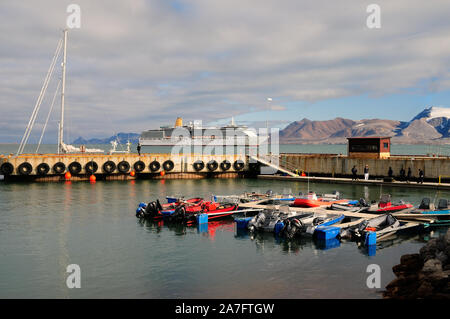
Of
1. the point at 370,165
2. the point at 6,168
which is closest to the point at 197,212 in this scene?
the point at 370,165

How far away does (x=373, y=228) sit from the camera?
26.6 metres

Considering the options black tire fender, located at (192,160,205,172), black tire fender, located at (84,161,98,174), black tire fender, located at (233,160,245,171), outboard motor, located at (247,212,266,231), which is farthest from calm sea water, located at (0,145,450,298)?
black tire fender, located at (233,160,245,171)

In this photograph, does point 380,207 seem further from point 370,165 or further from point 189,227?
point 370,165

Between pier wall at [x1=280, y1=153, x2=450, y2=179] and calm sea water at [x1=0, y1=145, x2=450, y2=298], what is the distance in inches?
1105

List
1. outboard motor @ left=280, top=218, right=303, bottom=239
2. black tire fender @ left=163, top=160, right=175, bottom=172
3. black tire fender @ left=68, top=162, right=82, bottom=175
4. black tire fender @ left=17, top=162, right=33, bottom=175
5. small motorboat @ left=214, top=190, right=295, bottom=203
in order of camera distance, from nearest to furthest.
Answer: outboard motor @ left=280, top=218, right=303, bottom=239 < small motorboat @ left=214, top=190, right=295, bottom=203 < black tire fender @ left=17, top=162, right=33, bottom=175 < black tire fender @ left=68, top=162, right=82, bottom=175 < black tire fender @ left=163, top=160, right=175, bottom=172

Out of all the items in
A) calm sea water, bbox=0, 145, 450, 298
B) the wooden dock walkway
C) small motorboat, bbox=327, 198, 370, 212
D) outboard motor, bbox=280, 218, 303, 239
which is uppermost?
the wooden dock walkway

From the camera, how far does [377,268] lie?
65.1ft

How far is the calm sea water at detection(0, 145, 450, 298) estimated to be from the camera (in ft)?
55.7

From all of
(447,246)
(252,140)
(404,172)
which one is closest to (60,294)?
(447,246)

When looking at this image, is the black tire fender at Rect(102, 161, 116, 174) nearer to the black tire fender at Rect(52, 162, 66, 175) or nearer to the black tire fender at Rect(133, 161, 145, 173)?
the black tire fender at Rect(133, 161, 145, 173)

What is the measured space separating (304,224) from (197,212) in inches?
369

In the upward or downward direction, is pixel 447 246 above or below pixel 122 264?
above
